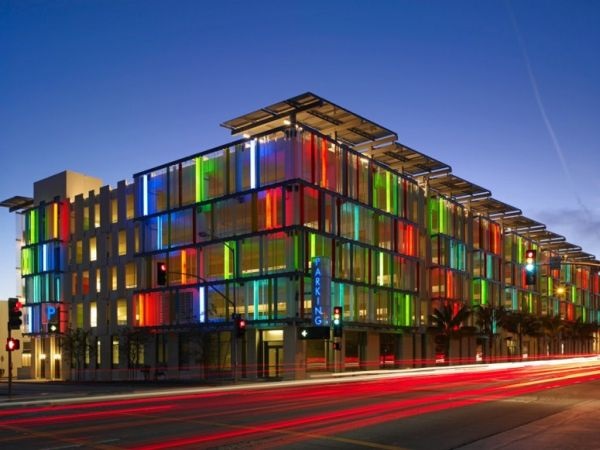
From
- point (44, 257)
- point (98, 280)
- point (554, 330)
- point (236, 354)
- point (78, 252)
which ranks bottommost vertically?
point (554, 330)

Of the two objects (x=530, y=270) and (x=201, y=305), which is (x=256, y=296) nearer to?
(x=201, y=305)

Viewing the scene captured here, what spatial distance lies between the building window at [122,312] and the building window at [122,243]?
465cm

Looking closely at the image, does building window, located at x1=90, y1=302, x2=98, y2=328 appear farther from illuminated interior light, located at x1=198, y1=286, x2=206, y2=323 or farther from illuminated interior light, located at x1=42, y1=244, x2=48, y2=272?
illuminated interior light, located at x1=198, y1=286, x2=206, y2=323

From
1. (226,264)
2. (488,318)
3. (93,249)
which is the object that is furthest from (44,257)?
(488,318)

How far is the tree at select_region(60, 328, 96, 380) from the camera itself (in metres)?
68.9

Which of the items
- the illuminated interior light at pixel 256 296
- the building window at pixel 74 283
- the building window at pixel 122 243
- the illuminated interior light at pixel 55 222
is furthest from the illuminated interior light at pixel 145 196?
the illuminated interior light at pixel 55 222

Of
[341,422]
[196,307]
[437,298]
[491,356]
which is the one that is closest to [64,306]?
[196,307]

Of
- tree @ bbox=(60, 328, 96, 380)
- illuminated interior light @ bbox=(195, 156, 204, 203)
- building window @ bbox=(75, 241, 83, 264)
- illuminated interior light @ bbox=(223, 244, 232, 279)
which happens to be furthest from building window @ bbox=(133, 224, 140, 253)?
illuminated interior light @ bbox=(223, 244, 232, 279)

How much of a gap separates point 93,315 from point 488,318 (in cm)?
4364

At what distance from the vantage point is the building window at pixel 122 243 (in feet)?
226

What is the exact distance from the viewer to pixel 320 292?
52719 mm

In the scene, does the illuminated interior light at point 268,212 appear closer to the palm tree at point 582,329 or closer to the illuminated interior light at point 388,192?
the illuminated interior light at point 388,192

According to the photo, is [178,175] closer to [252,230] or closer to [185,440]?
[252,230]

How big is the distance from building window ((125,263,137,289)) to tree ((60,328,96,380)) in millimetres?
6818
